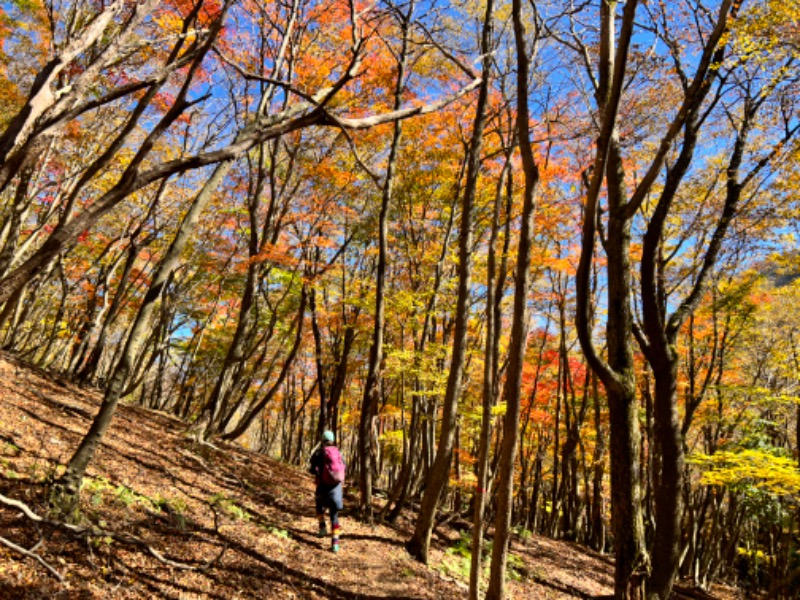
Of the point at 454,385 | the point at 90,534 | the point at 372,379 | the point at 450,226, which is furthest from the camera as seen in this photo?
the point at 450,226

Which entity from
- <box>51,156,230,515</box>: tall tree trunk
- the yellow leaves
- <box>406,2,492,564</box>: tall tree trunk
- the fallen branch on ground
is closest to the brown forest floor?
the fallen branch on ground

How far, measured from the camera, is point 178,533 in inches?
208

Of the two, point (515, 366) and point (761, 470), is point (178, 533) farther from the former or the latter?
point (761, 470)

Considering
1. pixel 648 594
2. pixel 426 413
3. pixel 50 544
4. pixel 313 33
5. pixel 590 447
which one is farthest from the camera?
pixel 590 447

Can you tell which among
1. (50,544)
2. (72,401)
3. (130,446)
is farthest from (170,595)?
(72,401)

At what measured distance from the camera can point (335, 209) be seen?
47.8 feet

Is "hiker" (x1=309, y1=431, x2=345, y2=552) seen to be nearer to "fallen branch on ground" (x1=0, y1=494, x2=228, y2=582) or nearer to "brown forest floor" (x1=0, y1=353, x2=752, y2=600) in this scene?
"brown forest floor" (x1=0, y1=353, x2=752, y2=600)

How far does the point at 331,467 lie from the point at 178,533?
233 cm

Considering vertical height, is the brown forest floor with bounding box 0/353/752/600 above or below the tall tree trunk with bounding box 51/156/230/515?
below

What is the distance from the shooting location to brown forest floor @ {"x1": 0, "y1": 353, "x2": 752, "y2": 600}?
4.03 meters

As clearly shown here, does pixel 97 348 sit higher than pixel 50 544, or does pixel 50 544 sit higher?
pixel 97 348

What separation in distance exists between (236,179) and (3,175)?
43.9 feet

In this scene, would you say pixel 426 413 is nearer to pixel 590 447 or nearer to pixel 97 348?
pixel 97 348

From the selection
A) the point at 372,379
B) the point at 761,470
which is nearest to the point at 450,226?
the point at 372,379
